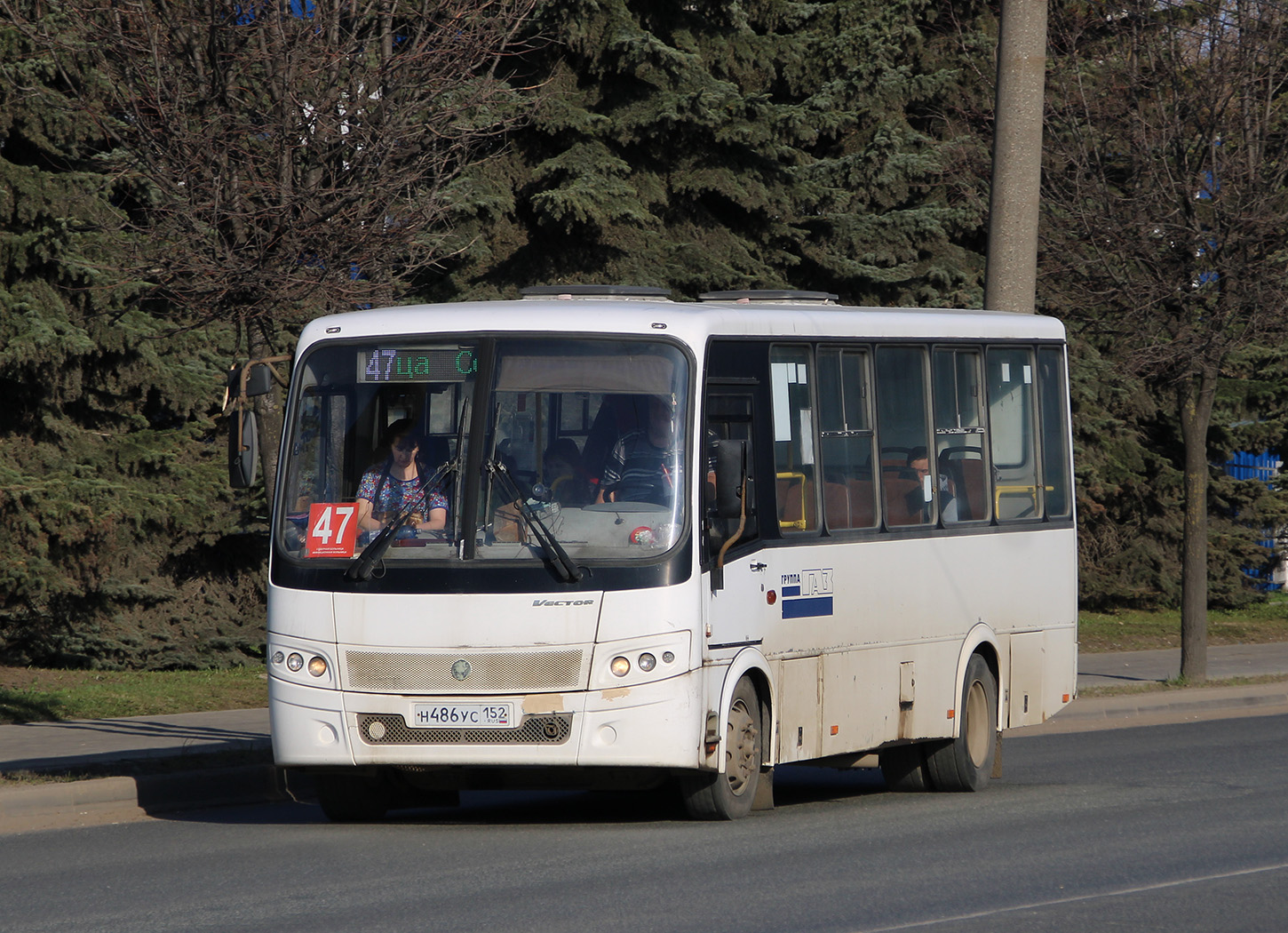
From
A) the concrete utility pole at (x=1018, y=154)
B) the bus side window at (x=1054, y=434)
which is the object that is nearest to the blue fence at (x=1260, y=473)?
the concrete utility pole at (x=1018, y=154)

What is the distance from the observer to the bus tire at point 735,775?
10.2 m

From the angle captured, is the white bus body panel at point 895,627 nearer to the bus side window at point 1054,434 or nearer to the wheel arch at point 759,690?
the wheel arch at point 759,690

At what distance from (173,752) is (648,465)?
4.47 metres

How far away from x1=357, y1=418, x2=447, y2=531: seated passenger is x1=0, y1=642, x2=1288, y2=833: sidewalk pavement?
2.38 m

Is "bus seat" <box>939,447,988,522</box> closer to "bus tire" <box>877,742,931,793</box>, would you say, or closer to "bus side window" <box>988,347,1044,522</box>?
"bus side window" <box>988,347,1044,522</box>

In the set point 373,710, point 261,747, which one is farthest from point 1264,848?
point 261,747

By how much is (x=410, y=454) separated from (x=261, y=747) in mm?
3512

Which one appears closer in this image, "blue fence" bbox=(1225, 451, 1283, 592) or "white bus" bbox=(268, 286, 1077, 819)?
"white bus" bbox=(268, 286, 1077, 819)

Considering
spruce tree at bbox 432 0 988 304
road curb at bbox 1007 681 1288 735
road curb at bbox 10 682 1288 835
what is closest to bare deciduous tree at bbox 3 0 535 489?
road curb at bbox 10 682 1288 835

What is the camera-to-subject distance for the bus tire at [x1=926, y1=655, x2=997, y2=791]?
12.7 metres

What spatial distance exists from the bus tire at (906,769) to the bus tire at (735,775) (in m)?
2.54

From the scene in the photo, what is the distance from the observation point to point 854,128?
85.5 ft

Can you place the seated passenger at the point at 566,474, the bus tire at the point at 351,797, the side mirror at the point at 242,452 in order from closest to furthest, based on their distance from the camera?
the seated passenger at the point at 566,474
the side mirror at the point at 242,452
the bus tire at the point at 351,797

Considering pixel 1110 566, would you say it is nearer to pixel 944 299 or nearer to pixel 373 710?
pixel 944 299
